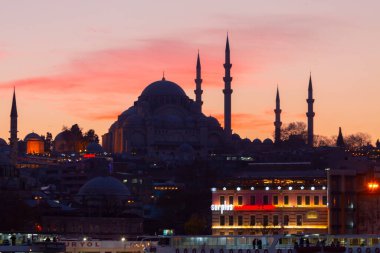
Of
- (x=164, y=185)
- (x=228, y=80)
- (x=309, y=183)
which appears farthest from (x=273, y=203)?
(x=228, y=80)

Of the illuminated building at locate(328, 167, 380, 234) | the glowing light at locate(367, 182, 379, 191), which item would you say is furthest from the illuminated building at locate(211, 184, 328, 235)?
the glowing light at locate(367, 182, 379, 191)

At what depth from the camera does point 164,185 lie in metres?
178

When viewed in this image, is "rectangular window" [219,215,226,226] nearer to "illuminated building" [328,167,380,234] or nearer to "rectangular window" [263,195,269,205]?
"rectangular window" [263,195,269,205]

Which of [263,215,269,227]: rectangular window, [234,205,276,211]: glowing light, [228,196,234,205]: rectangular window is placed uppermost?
[228,196,234,205]: rectangular window

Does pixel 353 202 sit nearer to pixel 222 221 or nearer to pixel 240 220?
pixel 240 220

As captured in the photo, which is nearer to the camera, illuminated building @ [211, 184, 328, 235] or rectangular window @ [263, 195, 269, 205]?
illuminated building @ [211, 184, 328, 235]

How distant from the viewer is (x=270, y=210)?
103375 mm

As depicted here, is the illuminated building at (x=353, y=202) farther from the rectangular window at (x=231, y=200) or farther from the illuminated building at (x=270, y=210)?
the rectangular window at (x=231, y=200)

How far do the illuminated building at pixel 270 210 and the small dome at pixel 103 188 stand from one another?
1883 inches

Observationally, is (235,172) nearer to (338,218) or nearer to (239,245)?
(338,218)

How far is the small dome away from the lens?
153 metres

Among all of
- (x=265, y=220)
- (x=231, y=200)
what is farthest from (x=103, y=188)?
(x=265, y=220)

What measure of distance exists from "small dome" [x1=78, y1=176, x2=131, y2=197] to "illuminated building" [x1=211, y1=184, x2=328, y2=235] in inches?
1883

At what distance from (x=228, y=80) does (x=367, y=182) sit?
99620mm
